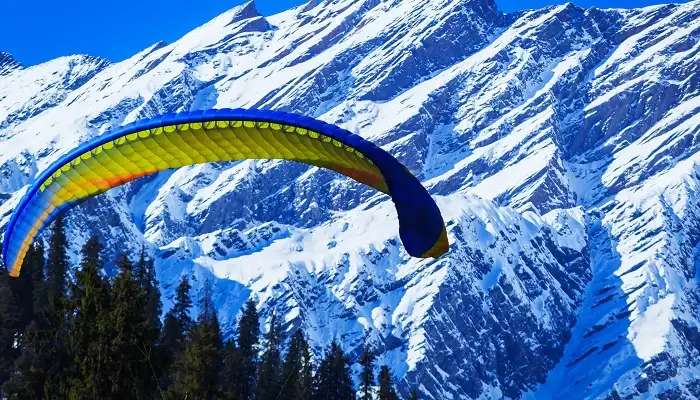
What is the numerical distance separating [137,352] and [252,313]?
4490 centimetres

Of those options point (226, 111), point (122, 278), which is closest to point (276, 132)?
point (226, 111)

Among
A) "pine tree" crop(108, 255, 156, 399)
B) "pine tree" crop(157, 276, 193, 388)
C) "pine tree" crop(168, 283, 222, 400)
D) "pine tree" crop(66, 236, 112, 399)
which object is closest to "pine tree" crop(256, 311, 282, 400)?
"pine tree" crop(157, 276, 193, 388)

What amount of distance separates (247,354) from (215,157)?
39.9 meters

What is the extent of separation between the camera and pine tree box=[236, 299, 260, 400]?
73.4m

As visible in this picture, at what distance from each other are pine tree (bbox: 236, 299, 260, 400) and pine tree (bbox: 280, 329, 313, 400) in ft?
5.41

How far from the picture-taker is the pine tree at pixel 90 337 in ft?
137

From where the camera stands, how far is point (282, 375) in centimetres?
7681

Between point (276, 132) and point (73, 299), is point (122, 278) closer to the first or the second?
point (73, 299)

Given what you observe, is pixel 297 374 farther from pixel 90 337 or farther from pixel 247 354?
pixel 90 337

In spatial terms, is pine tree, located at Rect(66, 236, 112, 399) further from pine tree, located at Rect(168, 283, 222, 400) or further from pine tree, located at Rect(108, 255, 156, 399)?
pine tree, located at Rect(168, 283, 222, 400)

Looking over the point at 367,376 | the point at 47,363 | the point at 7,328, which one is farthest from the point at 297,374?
the point at 47,363

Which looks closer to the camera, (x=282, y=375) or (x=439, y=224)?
(x=439, y=224)

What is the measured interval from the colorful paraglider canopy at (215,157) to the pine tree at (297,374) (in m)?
26.5

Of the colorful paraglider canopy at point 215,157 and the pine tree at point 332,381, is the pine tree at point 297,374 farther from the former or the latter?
the colorful paraglider canopy at point 215,157
